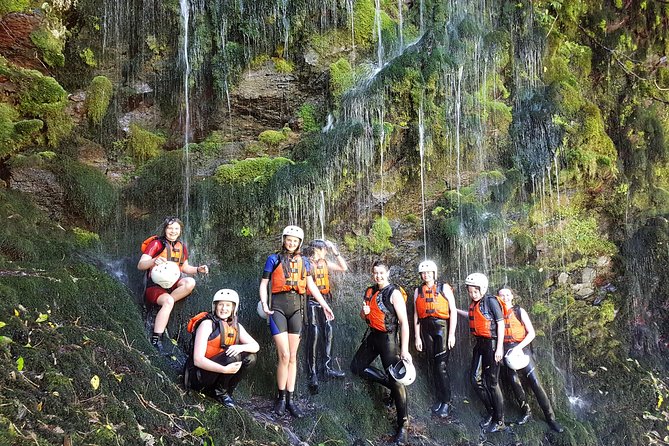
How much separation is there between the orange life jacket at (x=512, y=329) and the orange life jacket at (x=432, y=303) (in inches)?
34.1

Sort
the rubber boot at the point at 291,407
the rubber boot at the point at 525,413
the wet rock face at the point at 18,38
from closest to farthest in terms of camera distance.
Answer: the rubber boot at the point at 291,407
the rubber boot at the point at 525,413
the wet rock face at the point at 18,38

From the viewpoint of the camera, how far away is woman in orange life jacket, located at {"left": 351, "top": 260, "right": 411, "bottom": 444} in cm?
610

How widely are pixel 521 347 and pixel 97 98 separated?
26.1ft

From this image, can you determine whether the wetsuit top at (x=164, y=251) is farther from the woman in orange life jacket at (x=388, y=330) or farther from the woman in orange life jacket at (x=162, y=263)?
the woman in orange life jacket at (x=388, y=330)

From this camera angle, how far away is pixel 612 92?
11391 millimetres

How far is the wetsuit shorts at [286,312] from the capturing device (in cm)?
596

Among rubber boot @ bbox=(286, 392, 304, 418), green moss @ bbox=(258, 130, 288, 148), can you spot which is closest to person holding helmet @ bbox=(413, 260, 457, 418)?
rubber boot @ bbox=(286, 392, 304, 418)

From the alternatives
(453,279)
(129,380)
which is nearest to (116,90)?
(129,380)

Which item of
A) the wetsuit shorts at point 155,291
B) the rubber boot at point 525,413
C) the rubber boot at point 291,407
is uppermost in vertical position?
the wetsuit shorts at point 155,291

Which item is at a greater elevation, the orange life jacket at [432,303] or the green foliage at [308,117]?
the green foliage at [308,117]

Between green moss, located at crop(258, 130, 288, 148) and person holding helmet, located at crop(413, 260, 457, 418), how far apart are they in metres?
3.76

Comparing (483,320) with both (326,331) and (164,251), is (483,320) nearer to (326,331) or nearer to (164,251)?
(326,331)

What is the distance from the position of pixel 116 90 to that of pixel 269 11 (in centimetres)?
312

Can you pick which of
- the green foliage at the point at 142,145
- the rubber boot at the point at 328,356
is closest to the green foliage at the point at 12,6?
the green foliage at the point at 142,145
